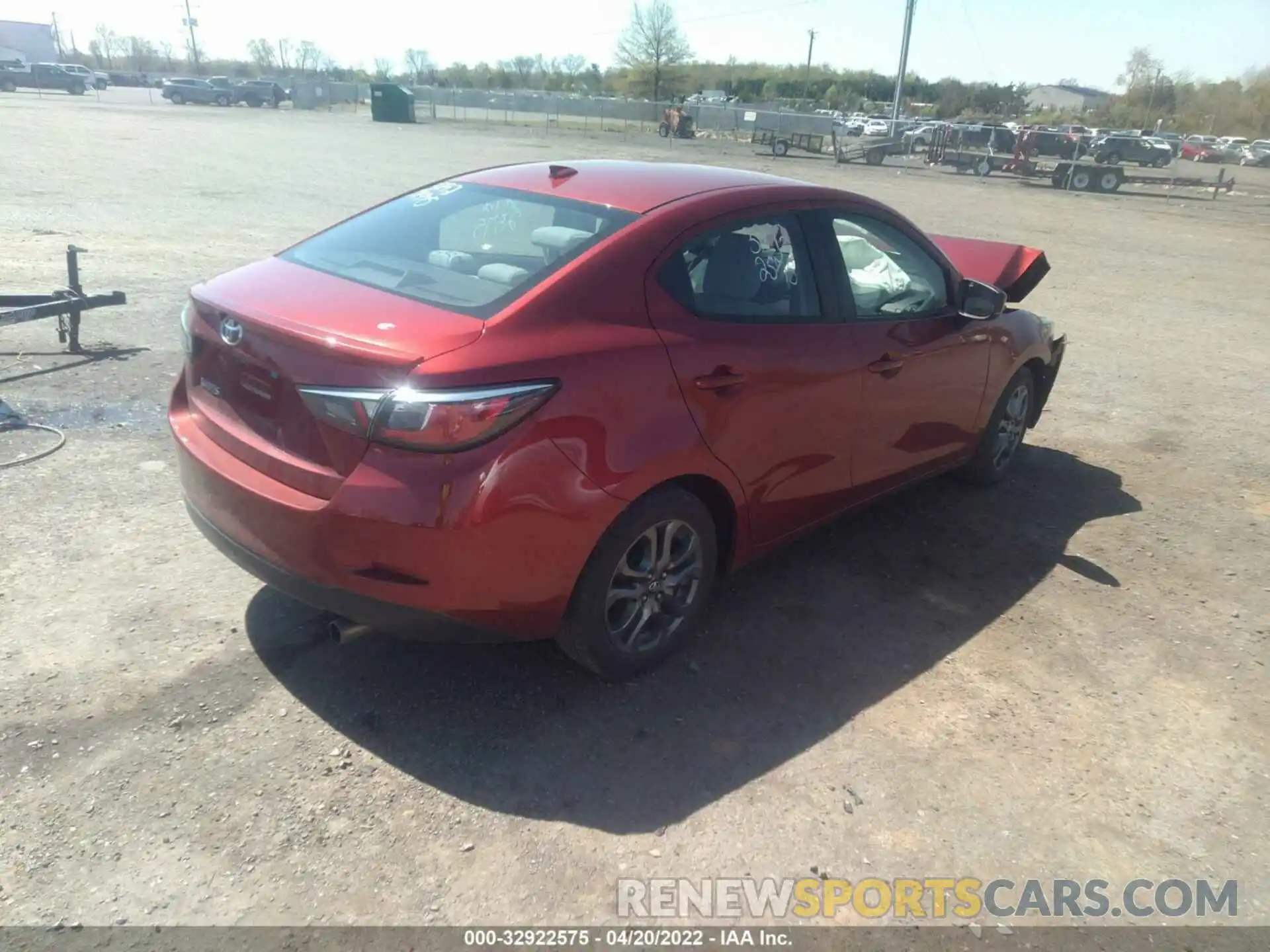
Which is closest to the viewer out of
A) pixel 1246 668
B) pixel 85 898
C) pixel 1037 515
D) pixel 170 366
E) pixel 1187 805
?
pixel 85 898

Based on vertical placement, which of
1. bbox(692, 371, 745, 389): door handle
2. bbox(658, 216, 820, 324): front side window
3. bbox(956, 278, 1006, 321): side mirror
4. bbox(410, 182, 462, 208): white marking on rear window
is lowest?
bbox(692, 371, 745, 389): door handle

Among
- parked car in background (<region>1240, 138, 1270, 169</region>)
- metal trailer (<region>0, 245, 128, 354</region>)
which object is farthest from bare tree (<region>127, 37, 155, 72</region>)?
metal trailer (<region>0, 245, 128, 354</region>)

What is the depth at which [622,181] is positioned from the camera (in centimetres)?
379

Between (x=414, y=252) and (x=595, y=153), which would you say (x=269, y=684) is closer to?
(x=414, y=252)

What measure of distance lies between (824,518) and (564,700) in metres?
1.53

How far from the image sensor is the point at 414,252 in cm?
350

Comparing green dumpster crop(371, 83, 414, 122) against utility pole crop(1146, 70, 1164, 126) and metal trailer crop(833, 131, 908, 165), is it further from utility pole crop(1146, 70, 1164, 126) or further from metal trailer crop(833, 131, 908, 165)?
utility pole crop(1146, 70, 1164, 126)

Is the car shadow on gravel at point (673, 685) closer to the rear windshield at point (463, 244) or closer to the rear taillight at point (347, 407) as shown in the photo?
the rear taillight at point (347, 407)

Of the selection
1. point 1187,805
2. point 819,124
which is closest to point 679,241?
point 1187,805

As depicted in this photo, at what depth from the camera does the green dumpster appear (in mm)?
50469

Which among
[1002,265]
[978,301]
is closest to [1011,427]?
[1002,265]

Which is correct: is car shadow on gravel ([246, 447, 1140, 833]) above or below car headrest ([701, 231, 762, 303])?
below

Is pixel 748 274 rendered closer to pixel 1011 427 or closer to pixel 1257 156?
pixel 1011 427

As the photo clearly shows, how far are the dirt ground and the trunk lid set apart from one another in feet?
2.93
